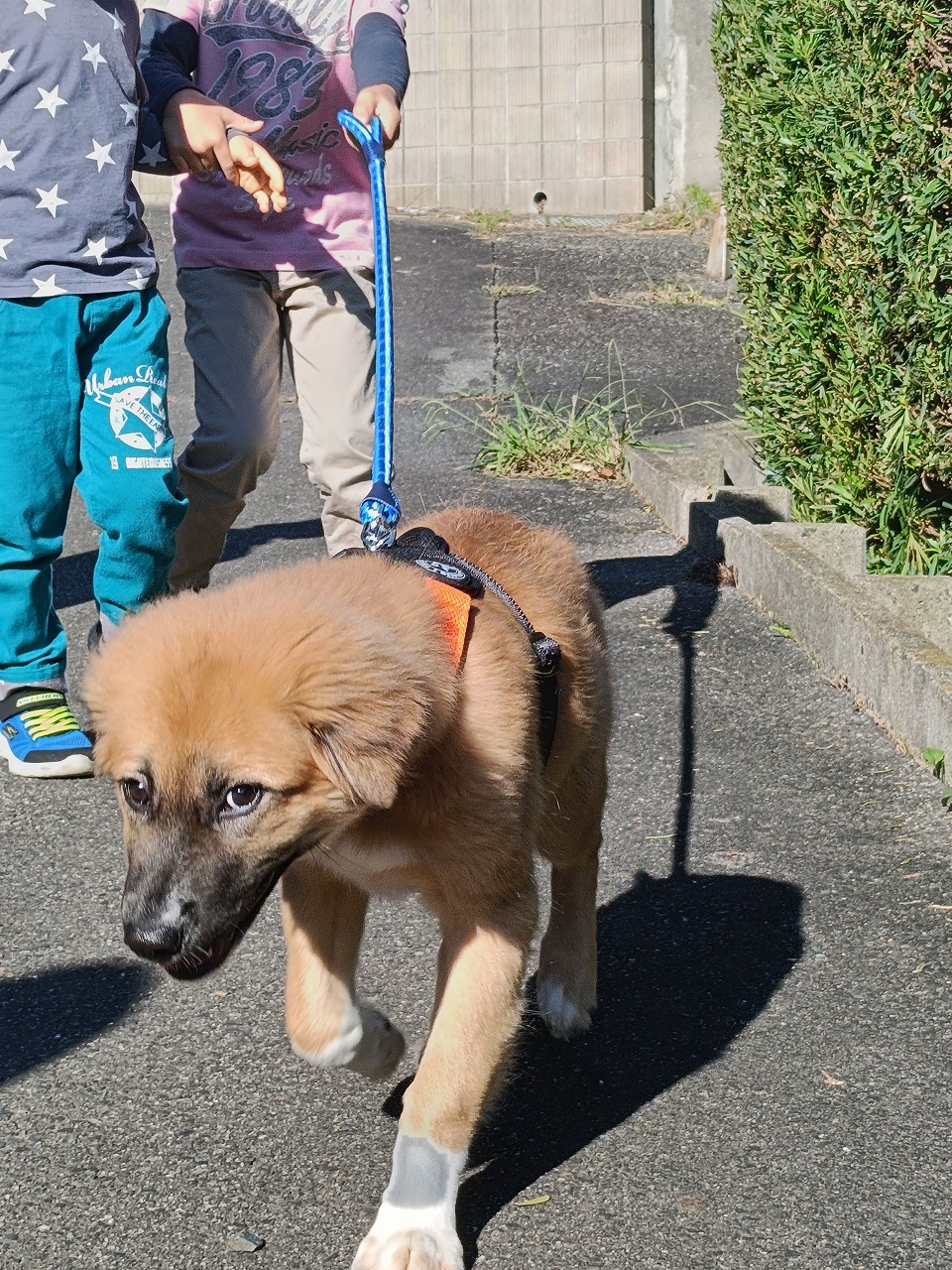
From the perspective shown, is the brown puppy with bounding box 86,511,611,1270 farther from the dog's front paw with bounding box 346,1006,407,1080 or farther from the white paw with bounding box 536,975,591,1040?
the white paw with bounding box 536,975,591,1040

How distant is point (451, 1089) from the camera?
7.85ft

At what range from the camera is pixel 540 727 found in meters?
2.75

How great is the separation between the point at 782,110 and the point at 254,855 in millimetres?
4494

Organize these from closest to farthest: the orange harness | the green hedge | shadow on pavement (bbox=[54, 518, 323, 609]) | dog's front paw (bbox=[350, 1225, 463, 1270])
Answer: dog's front paw (bbox=[350, 1225, 463, 1270]) → the orange harness → the green hedge → shadow on pavement (bbox=[54, 518, 323, 609])

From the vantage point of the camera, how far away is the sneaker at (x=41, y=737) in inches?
174

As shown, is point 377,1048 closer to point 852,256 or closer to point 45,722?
point 45,722

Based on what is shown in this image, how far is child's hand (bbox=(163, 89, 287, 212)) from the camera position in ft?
12.4

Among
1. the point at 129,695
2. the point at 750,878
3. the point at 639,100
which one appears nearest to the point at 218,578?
the point at 750,878

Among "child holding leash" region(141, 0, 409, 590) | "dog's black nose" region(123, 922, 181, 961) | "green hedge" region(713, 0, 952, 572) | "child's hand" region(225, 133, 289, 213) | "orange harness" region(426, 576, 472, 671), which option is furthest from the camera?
"child holding leash" region(141, 0, 409, 590)

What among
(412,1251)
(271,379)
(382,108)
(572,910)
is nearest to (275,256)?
(271,379)

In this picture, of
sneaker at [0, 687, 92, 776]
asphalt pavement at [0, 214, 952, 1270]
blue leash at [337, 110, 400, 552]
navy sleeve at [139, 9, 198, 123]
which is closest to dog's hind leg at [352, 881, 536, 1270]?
asphalt pavement at [0, 214, 952, 1270]

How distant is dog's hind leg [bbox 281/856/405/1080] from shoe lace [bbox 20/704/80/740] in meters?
1.89

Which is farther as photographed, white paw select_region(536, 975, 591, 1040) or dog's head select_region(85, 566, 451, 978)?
white paw select_region(536, 975, 591, 1040)

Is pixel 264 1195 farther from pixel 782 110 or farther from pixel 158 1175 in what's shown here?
pixel 782 110
